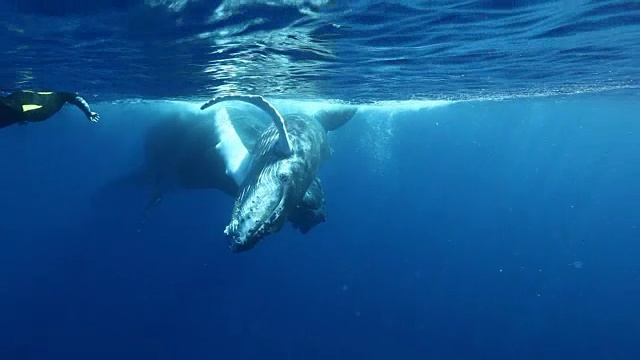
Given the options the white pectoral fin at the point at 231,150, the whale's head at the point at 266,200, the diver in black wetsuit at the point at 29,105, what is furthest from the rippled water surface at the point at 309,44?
the diver in black wetsuit at the point at 29,105

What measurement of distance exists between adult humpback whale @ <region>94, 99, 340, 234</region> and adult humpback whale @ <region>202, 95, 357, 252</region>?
2.32ft

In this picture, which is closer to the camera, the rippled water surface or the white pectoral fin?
the rippled water surface

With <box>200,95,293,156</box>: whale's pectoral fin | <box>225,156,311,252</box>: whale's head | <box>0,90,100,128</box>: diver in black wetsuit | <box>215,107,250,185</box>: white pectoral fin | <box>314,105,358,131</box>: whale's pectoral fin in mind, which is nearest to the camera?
<box>0,90,100,128</box>: diver in black wetsuit

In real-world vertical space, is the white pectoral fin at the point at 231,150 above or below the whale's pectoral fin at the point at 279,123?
below

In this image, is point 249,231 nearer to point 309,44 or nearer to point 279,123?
point 279,123

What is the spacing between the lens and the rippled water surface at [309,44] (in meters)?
10.7

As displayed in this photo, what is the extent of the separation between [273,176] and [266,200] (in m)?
0.79

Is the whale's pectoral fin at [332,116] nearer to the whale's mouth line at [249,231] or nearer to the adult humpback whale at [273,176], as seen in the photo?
the adult humpback whale at [273,176]

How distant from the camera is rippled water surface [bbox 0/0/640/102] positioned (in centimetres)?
1069

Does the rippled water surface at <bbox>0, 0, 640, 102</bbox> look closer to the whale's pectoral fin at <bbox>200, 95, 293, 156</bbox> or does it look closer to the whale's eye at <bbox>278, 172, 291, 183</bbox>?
the whale's pectoral fin at <bbox>200, 95, 293, 156</bbox>

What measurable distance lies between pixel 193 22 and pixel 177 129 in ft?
34.7

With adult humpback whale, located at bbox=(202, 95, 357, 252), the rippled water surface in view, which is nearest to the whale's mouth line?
adult humpback whale, located at bbox=(202, 95, 357, 252)

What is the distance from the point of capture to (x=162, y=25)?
11836 mm

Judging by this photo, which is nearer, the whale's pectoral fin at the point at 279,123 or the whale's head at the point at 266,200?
the whale's head at the point at 266,200
